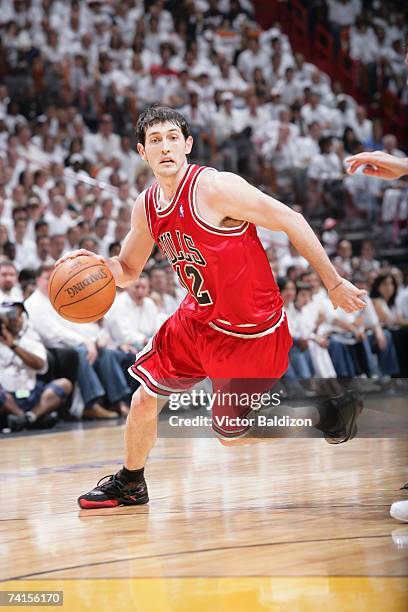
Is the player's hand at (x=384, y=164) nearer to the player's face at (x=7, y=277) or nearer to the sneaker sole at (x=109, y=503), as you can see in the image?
the sneaker sole at (x=109, y=503)

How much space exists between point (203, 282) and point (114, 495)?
105 cm

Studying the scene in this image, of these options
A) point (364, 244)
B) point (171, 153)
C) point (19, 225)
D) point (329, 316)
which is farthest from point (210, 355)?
point (364, 244)

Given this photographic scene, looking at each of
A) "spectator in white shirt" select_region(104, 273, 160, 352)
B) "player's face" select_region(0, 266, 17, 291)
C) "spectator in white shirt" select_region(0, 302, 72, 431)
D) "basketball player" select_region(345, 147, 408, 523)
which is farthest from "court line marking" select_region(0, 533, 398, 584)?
"spectator in white shirt" select_region(104, 273, 160, 352)

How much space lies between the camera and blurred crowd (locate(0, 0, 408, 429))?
29.7 ft

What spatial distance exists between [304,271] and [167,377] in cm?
678

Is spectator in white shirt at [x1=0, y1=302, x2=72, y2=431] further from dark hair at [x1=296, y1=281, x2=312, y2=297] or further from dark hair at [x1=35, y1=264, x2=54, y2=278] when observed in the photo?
dark hair at [x1=296, y1=281, x2=312, y2=297]

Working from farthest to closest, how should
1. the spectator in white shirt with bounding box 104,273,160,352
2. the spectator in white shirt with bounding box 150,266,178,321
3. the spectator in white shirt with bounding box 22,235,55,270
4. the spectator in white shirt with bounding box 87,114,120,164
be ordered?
1. the spectator in white shirt with bounding box 87,114,120,164
2. the spectator in white shirt with bounding box 150,266,178,321
3. the spectator in white shirt with bounding box 22,235,55,270
4. the spectator in white shirt with bounding box 104,273,160,352

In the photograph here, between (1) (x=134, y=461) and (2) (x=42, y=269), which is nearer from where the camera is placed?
(1) (x=134, y=461)

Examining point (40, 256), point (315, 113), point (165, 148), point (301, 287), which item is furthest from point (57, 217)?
point (165, 148)

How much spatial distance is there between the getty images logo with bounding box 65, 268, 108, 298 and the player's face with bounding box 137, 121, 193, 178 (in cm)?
51

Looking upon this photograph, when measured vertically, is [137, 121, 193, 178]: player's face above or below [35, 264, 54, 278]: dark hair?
above

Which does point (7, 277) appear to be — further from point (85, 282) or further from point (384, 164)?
point (384, 164)

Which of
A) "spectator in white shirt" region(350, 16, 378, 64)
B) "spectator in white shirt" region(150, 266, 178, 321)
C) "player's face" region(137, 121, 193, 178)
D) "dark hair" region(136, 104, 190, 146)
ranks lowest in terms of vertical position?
"spectator in white shirt" region(150, 266, 178, 321)

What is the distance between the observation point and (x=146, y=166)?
12805 mm
